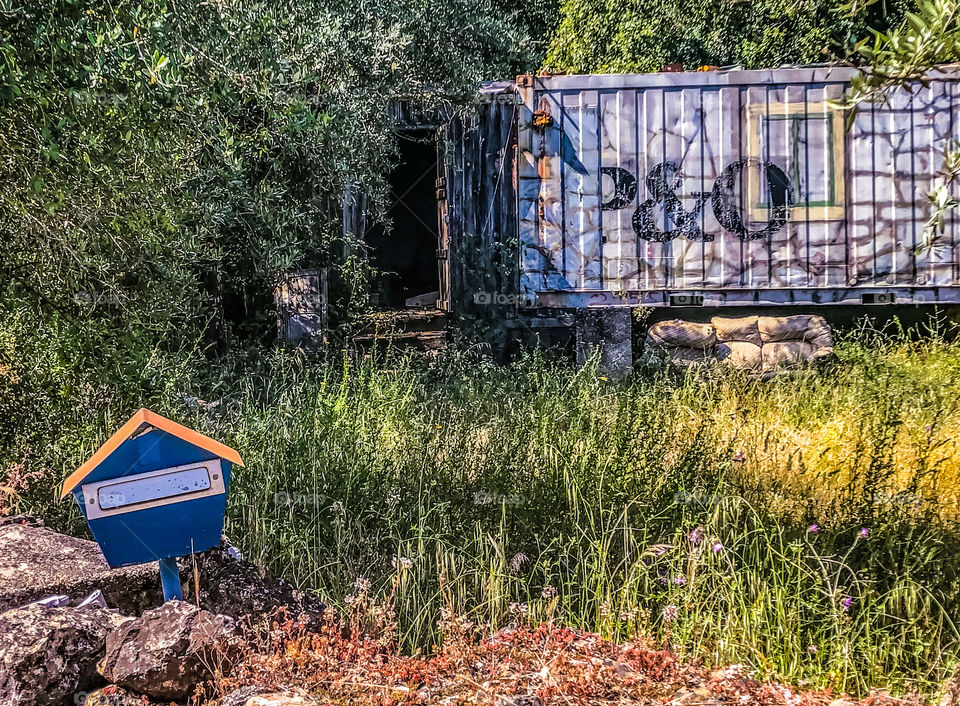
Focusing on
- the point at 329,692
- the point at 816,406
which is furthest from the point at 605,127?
the point at 329,692

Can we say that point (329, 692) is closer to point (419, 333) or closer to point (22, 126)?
point (22, 126)

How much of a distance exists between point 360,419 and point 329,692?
2935mm

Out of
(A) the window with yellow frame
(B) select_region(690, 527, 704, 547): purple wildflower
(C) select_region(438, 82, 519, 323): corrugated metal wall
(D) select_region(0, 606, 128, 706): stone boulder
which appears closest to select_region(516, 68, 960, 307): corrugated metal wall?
(A) the window with yellow frame

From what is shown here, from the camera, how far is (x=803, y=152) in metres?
10.1

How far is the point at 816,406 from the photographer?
7.28 meters

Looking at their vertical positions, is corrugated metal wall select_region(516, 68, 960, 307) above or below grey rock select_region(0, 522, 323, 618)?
above

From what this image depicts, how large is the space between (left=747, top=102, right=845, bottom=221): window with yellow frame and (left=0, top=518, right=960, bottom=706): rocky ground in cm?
758

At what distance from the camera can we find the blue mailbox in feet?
10.2

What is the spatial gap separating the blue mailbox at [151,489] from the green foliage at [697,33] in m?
14.9

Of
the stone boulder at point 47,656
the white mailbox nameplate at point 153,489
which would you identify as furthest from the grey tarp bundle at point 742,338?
the stone boulder at point 47,656

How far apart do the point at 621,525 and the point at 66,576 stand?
2.52m

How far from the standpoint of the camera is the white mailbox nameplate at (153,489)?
312 centimetres

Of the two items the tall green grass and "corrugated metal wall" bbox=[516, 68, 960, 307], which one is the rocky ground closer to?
the tall green grass

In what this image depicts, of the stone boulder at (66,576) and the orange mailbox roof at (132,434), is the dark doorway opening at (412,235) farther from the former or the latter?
the orange mailbox roof at (132,434)
